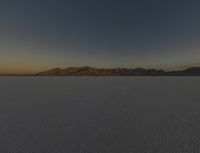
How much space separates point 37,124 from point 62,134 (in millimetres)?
1202

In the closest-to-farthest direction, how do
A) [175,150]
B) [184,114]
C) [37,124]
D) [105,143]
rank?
[175,150]
[105,143]
[37,124]
[184,114]

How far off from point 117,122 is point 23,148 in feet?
8.51

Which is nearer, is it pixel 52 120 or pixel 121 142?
pixel 121 142

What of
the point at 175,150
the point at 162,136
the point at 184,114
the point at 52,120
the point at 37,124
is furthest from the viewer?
the point at 184,114

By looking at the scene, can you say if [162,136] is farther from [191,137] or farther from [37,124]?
[37,124]

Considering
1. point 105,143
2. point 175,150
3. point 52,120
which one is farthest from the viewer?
point 52,120

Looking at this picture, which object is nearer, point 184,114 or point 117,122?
point 117,122

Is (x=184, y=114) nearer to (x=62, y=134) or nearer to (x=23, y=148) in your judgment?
(x=62, y=134)

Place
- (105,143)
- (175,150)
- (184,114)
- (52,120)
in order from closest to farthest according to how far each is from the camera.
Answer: (175,150) < (105,143) < (52,120) < (184,114)

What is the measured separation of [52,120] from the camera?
4.61 metres

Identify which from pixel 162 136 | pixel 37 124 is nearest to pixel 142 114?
pixel 162 136

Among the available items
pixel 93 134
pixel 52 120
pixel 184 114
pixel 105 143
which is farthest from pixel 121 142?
pixel 184 114

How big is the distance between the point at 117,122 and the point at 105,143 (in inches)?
53.3

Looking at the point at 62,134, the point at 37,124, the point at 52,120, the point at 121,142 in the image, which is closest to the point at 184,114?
the point at 121,142
